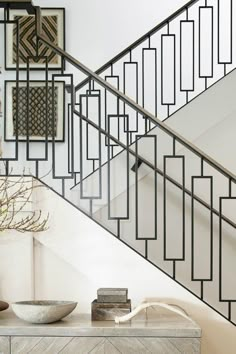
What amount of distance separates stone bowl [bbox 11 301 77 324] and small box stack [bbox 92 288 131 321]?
0.19m

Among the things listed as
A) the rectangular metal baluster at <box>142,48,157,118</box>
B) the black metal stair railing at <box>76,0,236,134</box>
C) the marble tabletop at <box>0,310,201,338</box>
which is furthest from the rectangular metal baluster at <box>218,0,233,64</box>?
the marble tabletop at <box>0,310,201,338</box>

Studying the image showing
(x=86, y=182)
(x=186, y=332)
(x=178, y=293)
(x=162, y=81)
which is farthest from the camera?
(x=162, y=81)

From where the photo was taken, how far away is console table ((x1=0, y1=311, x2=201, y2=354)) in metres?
4.98

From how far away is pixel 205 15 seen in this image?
7.15m

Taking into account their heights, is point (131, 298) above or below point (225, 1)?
below

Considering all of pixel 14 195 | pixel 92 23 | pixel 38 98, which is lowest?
pixel 14 195

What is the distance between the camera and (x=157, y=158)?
20.8 feet

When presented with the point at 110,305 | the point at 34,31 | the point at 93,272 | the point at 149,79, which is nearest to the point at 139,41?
the point at 149,79

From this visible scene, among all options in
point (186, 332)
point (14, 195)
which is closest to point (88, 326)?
A: point (186, 332)

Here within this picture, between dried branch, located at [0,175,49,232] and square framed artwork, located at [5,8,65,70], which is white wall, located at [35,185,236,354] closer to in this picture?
dried branch, located at [0,175,49,232]

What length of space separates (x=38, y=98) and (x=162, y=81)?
45.2 inches

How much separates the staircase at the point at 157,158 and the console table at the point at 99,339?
1.94ft

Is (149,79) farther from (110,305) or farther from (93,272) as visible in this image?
(110,305)

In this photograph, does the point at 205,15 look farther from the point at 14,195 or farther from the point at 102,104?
the point at 14,195
